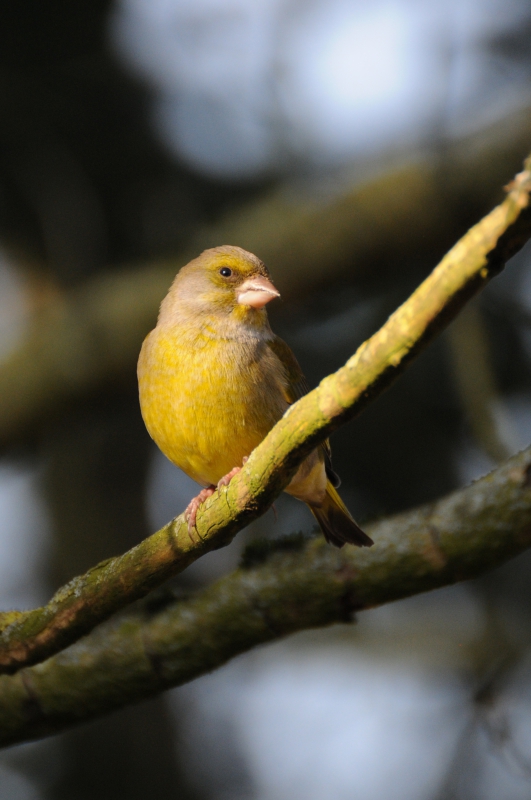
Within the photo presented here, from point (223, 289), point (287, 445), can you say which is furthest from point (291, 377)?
point (287, 445)

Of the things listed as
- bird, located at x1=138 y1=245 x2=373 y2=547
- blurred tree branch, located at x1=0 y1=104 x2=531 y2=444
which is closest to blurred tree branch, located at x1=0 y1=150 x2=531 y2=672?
bird, located at x1=138 y1=245 x2=373 y2=547

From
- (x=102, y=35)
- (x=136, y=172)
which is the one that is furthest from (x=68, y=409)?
(x=102, y=35)

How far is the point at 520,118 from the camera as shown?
5.71 metres

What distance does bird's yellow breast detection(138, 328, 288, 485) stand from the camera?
3465 millimetres

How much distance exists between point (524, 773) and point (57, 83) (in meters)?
5.72

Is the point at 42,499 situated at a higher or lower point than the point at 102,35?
lower

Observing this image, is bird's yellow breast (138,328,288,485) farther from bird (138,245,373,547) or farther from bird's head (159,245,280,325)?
bird's head (159,245,280,325)

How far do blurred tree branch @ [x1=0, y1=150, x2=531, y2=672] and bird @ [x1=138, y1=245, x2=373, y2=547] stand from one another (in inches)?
25.4

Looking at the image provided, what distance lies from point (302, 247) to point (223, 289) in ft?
6.67

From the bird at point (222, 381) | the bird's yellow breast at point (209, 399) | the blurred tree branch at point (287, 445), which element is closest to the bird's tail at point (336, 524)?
the bird at point (222, 381)

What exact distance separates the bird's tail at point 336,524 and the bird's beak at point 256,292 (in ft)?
3.25

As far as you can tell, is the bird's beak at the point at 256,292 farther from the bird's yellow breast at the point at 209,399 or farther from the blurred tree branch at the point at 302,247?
the blurred tree branch at the point at 302,247

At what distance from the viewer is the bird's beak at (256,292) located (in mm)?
3850

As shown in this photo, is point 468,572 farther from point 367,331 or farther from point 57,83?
point 57,83
